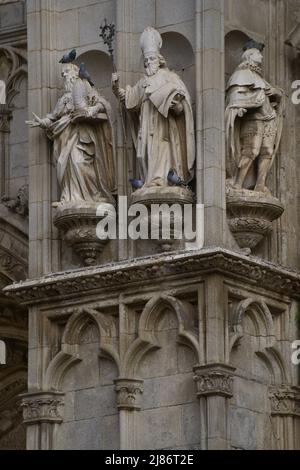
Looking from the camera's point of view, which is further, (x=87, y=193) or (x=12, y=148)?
(x=12, y=148)

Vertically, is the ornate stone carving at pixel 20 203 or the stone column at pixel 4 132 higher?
the stone column at pixel 4 132

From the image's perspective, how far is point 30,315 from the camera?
29.0 m

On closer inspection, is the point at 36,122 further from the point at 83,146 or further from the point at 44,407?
the point at 44,407

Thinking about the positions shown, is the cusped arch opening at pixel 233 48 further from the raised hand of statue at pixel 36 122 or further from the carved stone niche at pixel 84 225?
the raised hand of statue at pixel 36 122

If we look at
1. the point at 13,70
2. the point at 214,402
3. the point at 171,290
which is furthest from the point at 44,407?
the point at 13,70

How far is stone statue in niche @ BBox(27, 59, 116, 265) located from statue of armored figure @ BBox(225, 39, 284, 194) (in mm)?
1339

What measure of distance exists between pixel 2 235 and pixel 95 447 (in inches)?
139

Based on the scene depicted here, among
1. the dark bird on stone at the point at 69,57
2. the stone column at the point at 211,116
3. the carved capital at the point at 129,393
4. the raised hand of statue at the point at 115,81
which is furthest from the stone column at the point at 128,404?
the dark bird on stone at the point at 69,57

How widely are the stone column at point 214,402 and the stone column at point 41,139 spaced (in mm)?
2390

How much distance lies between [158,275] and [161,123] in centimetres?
160

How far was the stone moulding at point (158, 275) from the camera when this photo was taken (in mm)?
27766

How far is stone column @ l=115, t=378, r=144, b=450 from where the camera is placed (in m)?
28.0
